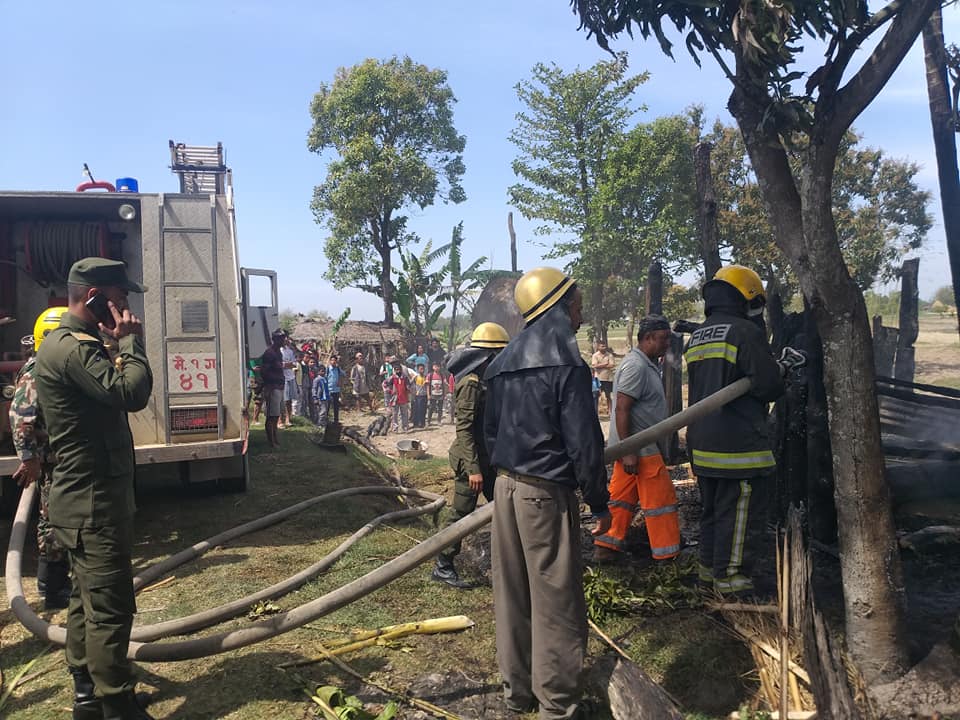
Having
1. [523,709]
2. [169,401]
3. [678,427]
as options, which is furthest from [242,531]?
[678,427]

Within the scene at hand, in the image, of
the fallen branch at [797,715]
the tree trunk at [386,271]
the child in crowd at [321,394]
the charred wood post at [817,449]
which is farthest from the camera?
the tree trunk at [386,271]

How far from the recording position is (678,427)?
370 cm

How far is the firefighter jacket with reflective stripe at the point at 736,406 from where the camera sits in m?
3.75

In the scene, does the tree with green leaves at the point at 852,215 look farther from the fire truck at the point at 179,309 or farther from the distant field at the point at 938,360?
the fire truck at the point at 179,309

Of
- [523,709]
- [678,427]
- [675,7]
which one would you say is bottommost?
[523,709]

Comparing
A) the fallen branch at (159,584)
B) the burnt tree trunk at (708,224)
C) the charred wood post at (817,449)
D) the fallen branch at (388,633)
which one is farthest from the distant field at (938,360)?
the fallen branch at (388,633)

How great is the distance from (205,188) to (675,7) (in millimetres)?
8253

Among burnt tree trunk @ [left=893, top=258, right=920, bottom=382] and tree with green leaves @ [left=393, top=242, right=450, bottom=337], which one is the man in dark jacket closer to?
burnt tree trunk @ [left=893, top=258, right=920, bottom=382]

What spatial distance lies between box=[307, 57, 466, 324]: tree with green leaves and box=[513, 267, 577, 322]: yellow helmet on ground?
2532cm

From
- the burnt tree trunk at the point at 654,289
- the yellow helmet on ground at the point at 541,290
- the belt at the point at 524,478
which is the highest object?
the burnt tree trunk at the point at 654,289

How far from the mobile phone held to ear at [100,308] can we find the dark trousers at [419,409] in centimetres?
1246

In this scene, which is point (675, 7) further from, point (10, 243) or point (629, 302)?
point (629, 302)

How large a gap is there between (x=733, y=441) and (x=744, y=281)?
98cm

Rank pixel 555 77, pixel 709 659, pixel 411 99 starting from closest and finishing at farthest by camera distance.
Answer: pixel 709 659
pixel 555 77
pixel 411 99
